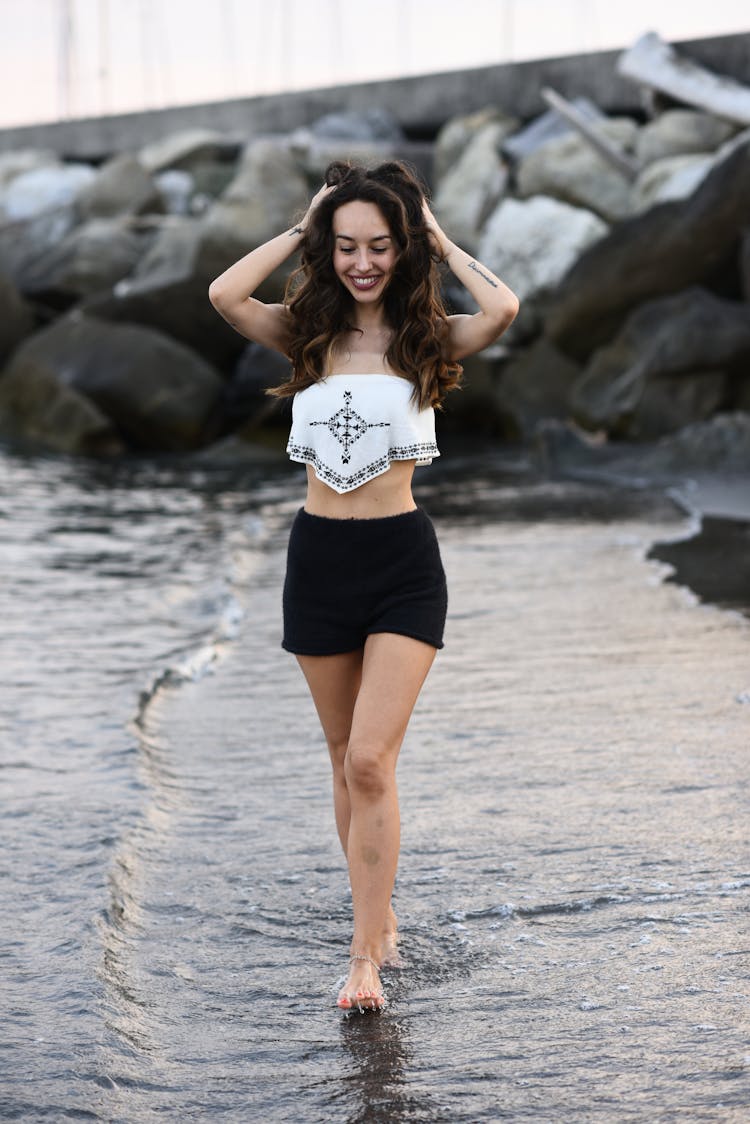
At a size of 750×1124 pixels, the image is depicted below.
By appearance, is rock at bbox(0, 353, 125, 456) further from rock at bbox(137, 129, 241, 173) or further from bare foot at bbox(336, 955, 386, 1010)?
bare foot at bbox(336, 955, 386, 1010)

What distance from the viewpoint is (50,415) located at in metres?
21.5

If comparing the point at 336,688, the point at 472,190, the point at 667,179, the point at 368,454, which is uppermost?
the point at 472,190

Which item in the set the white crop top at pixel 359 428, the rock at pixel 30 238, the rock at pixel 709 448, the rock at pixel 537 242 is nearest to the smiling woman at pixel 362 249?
the white crop top at pixel 359 428

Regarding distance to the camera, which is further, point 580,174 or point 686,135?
point 580,174

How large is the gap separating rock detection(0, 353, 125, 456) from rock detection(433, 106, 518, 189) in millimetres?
7982

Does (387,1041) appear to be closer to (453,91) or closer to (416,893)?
(416,893)

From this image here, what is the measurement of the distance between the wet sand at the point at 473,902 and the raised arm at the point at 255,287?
173cm

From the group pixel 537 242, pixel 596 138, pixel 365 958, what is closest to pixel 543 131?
pixel 596 138

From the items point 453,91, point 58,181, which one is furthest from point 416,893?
point 58,181

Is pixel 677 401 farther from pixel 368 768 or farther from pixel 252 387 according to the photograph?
pixel 368 768

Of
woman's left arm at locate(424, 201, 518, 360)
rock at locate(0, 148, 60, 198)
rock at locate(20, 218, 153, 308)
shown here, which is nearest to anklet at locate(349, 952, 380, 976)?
woman's left arm at locate(424, 201, 518, 360)

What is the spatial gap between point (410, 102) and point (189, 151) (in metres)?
4.47

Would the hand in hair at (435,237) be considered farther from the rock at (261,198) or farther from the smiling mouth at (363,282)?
the rock at (261,198)

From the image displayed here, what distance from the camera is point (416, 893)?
4.59m
